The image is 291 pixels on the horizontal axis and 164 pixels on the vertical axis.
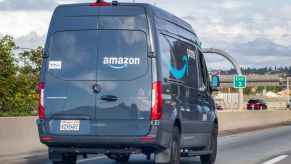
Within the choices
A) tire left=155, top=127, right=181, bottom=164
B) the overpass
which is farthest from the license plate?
the overpass

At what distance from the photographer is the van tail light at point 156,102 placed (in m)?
Result: 11.8

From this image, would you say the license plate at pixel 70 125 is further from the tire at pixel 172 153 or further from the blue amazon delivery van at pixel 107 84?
the tire at pixel 172 153

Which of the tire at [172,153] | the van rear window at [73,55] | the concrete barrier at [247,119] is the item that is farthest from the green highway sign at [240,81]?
the van rear window at [73,55]

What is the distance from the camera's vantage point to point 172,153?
12695 mm

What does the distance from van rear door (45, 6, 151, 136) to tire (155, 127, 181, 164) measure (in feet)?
2.68

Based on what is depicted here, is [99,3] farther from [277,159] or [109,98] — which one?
[277,159]

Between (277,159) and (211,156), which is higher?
(211,156)

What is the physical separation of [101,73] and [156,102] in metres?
1.02

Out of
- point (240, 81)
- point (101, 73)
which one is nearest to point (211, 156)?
point (101, 73)

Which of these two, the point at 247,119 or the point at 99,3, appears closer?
the point at 99,3

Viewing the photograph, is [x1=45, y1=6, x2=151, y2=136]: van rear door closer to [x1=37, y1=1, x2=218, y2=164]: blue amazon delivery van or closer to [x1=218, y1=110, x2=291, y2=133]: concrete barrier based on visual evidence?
[x1=37, y1=1, x2=218, y2=164]: blue amazon delivery van

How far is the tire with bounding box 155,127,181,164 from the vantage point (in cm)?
1245

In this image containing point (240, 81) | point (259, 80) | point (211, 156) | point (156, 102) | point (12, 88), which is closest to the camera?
point (156, 102)

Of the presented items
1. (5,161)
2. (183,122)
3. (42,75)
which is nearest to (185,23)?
(183,122)
